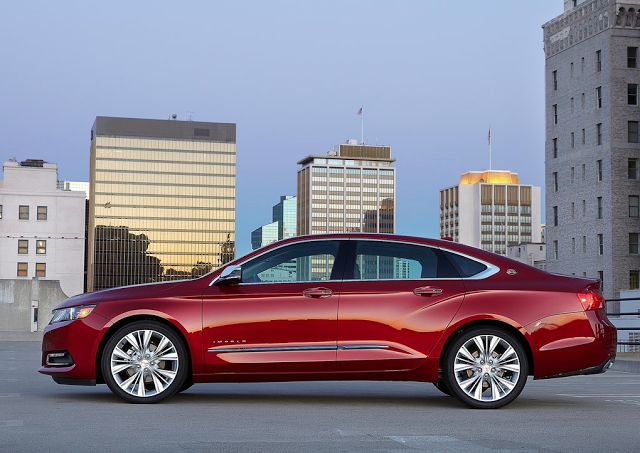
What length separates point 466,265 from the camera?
354 inches

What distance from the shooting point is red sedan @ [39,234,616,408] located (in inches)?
341

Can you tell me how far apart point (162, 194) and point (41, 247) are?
79125 millimetres

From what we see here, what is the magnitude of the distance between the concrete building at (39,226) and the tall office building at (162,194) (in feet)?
223

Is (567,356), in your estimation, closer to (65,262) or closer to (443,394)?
(443,394)

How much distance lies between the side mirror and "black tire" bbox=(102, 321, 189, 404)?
2.04 feet

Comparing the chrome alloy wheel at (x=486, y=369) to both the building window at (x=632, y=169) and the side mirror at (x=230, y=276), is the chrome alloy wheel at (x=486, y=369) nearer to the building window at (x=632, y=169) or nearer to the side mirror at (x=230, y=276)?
the side mirror at (x=230, y=276)

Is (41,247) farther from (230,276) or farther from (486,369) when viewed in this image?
(486,369)

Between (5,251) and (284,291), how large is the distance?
11132 cm

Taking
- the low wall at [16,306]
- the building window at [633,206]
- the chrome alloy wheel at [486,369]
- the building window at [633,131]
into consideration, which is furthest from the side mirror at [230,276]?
the building window at [633,131]

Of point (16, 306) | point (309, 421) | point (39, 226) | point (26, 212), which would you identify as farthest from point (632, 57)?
point (309, 421)

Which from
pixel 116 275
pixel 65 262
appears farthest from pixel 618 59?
pixel 116 275

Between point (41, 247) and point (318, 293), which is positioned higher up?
point (41, 247)

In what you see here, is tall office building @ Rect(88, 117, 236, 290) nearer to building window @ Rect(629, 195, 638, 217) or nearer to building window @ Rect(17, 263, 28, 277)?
building window @ Rect(17, 263, 28, 277)

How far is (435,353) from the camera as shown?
869 centimetres
